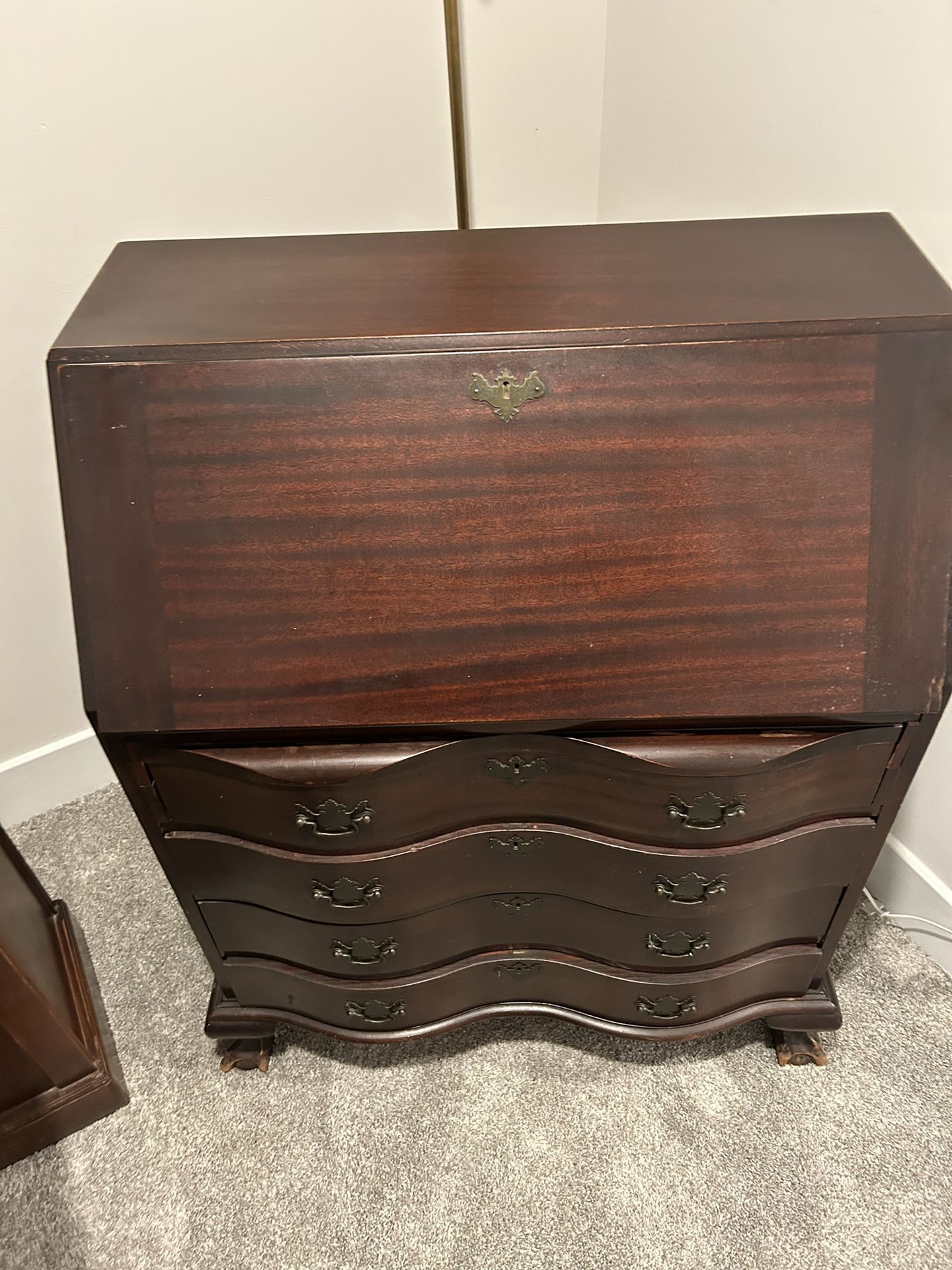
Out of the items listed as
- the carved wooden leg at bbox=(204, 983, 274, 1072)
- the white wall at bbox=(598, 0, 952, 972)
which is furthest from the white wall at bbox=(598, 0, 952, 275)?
the carved wooden leg at bbox=(204, 983, 274, 1072)

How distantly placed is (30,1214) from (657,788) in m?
1.06

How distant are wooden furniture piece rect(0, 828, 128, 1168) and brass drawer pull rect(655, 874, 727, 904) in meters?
0.82

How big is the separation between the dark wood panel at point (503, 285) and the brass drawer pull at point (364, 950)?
0.73 m

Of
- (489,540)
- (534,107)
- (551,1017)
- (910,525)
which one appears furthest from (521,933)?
(534,107)

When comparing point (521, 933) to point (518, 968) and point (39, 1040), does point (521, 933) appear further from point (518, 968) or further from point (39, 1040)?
point (39, 1040)

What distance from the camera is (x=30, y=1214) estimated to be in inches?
49.1

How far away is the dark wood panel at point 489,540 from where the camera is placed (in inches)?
34.5

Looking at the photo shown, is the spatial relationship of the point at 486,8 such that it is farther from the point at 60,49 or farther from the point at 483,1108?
the point at 483,1108

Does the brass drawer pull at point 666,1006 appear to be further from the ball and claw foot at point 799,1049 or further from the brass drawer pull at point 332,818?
the brass drawer pull at point 332,818

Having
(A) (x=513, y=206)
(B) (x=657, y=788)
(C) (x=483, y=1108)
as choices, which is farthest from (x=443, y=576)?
(A) (x=513, y=206)

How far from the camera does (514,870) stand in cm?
109

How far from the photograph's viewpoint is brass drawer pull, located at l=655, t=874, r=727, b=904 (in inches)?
41.8

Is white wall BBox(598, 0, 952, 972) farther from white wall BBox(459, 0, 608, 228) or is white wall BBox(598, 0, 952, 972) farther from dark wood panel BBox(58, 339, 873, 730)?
dark wood panel BBox(58, 339, 873, 730)

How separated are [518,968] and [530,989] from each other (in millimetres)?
58
